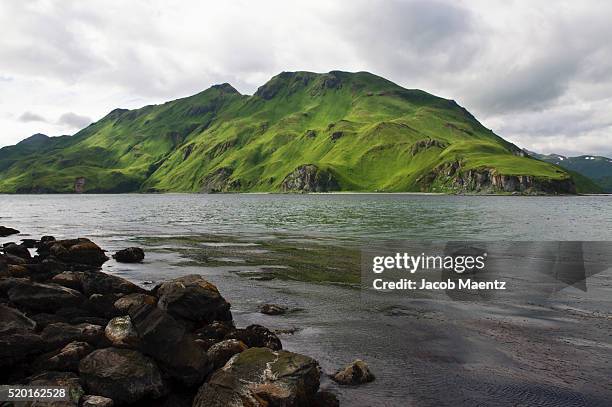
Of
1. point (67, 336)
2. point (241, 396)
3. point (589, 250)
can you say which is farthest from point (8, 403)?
point (589, 250)

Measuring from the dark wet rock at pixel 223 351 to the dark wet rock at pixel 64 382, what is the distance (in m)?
4.01

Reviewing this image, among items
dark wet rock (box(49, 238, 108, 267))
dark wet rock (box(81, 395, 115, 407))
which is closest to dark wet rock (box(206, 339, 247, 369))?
dark wet rock (box(81, 395, 115, 407))

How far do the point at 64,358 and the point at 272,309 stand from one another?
11676 millimetres

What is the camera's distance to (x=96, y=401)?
12531 millimetres

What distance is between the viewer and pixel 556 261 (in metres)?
41.7

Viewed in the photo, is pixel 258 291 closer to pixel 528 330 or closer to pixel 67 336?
pixel 67 336

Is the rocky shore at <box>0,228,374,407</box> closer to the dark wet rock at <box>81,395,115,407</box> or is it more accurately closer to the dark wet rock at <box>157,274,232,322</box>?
the dark wet rock at <box>81,395,115,407</box>

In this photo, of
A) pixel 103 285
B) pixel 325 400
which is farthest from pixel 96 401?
pixel 103 285

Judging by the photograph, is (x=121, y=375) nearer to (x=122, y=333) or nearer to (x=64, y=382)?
(x=64, y=382)

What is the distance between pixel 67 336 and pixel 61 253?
80.9 ft

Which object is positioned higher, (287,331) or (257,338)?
(257,338)

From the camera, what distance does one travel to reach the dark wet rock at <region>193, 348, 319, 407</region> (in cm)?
1243

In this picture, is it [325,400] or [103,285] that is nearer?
[325,400]

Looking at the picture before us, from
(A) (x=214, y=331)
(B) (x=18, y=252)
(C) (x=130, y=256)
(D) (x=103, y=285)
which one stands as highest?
(D) (x=103, y=285)
